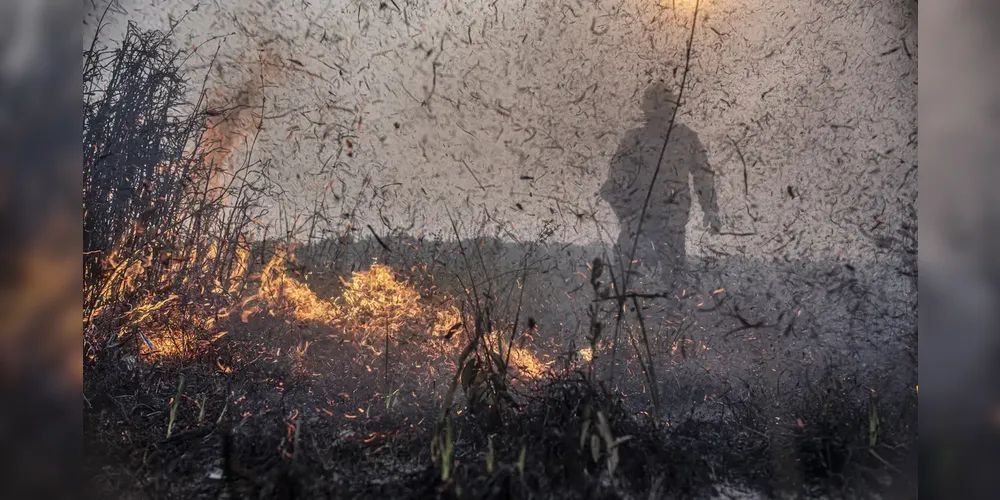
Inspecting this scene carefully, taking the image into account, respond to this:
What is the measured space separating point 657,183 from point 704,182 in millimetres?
145

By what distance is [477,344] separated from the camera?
1.61 meters

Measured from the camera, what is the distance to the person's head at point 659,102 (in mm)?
1607

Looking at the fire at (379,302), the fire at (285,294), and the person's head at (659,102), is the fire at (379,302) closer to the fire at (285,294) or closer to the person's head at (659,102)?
the fire at (285,294)

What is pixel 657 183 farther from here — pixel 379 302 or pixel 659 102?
pixel 379 302

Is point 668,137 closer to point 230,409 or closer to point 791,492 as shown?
point 791,492

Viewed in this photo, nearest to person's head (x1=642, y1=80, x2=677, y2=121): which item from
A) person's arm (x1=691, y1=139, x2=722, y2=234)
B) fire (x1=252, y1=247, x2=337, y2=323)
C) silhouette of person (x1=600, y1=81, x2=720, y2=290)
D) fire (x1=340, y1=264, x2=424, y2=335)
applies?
silhouette of person (x1=600, y1=81, x2=720, y2=290)

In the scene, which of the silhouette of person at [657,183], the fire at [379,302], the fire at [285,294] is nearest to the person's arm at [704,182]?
the silhouette of person at [657,183]

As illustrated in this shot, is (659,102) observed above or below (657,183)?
above

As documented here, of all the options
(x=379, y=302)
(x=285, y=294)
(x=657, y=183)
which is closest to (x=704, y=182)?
(x=657, y=183)

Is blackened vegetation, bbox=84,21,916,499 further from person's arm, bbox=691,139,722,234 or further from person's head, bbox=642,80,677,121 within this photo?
person's head, bbox=642,80,677,121

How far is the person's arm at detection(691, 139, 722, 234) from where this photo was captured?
63.3 inches

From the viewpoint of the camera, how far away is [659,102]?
1607 mm
